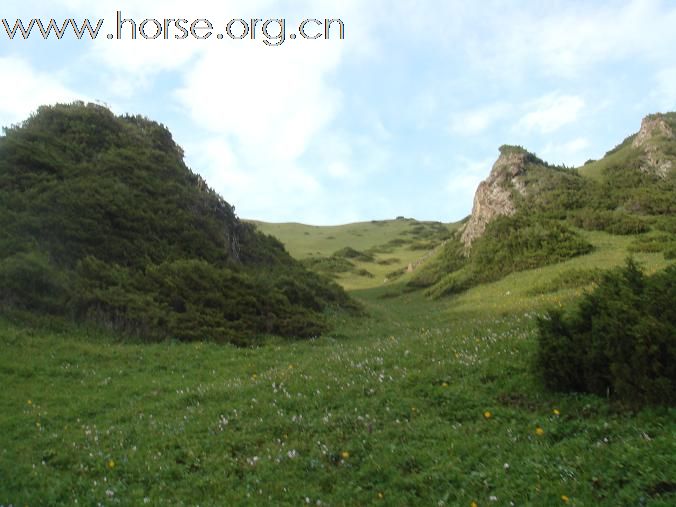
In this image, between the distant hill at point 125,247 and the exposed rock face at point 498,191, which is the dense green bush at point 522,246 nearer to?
the exposed rock face at point 498,191

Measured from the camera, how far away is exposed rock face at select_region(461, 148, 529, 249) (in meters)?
49.0

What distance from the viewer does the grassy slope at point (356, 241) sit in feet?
220

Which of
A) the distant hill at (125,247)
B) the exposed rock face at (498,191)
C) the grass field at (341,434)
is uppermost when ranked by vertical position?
the exposed rock face at (498,191)

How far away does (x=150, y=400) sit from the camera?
12867mm

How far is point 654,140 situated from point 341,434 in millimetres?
52006

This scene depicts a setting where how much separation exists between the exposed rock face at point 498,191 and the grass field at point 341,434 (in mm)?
35455

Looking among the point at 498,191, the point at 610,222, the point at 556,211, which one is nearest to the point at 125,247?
the point at 610,222

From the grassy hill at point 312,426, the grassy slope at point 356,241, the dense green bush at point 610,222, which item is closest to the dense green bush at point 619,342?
the grassy hill at point 312,426

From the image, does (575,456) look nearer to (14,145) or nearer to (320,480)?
(320,480)

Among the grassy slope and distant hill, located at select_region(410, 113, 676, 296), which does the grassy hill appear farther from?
the grassy slope

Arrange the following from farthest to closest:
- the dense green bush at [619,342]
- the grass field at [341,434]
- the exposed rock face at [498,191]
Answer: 1. the exposed rock face at [498,191]
2. the dense green bush at [619,342]
3. the grass field at [341,434]

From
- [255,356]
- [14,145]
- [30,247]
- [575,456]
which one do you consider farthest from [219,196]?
[575,456]

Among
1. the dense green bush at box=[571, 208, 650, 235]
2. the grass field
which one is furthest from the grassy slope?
the grass field

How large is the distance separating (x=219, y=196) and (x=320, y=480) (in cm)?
2896
